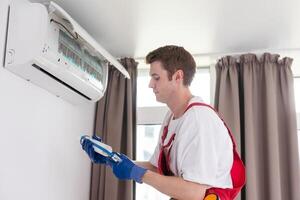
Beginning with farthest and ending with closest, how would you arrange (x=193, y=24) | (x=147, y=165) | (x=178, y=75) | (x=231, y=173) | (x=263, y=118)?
(x=263, y=118), (x=193, y=24), (x=147, y=165), (x=178, y=75), (x=231, y=173)

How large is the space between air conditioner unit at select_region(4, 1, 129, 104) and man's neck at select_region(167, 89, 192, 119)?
685 mm

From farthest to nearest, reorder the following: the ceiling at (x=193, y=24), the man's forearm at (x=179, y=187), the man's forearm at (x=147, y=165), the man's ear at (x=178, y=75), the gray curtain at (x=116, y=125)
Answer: the gray curtain at (x=116, y=125)
the ceiling at (x=193, y=24)
the man's forearm at (x=147, y=165)
the man's ear at (x=178, y=75)
the man's forearm at (x=179, y=187)

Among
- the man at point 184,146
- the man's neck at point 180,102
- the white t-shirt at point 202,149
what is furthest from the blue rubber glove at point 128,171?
the man's neck at point 180,102

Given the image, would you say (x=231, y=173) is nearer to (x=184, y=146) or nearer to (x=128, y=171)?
(x=184, y=146)

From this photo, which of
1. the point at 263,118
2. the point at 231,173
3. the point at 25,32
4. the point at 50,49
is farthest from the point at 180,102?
the point at 263,118

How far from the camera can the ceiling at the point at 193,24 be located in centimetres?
243

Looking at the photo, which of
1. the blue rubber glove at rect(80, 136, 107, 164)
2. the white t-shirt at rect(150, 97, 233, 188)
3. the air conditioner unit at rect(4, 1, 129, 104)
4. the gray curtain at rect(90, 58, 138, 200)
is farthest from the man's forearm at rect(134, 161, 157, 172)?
the gray curtain at rect(90, 58, 138, 200)

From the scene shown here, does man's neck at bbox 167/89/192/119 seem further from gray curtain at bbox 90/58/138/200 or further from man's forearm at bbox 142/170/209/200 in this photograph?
gray curtain at bbox 90/58/138/200

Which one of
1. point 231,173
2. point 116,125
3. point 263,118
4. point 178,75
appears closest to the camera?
point 231,173

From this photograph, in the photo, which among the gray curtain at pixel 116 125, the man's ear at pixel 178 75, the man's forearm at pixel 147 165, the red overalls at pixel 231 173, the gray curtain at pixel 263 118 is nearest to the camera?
the red overalls at pixel 231 173

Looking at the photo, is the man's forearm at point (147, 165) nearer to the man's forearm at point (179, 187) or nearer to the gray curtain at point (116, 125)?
the man's forearm at point (179, 187)

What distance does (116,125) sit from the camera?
3.16 m

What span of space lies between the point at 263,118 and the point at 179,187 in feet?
4.87

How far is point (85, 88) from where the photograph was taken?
8.73 feet
